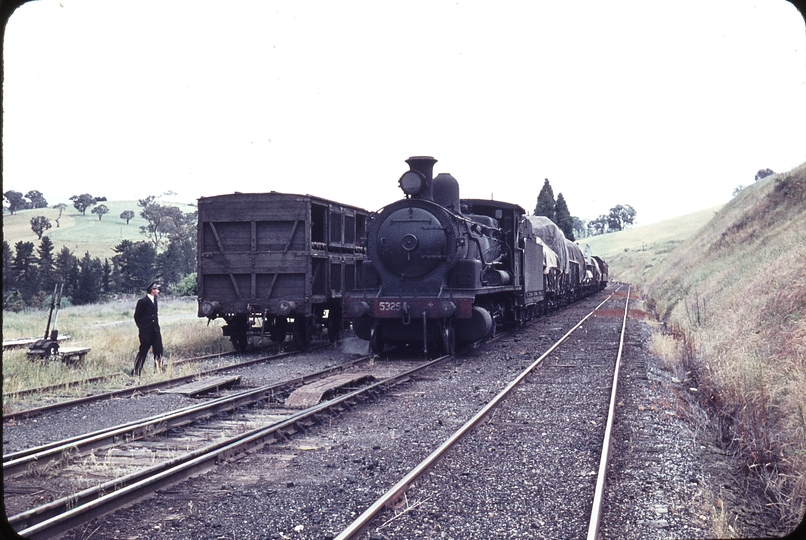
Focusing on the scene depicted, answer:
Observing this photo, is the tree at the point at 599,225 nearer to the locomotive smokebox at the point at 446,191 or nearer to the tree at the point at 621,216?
the tree at the point at 621,216

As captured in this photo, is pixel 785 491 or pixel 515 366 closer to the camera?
pixel 785 491

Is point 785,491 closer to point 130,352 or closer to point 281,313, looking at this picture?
point 281,313

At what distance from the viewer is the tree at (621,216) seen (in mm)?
148625

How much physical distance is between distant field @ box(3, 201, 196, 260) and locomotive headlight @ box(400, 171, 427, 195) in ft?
225

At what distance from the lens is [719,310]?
46.8 ft

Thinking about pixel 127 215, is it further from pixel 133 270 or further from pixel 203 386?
pixel 203 386

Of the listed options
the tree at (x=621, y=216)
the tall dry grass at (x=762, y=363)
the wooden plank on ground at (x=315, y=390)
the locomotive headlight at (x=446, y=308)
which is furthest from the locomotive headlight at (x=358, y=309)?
the tree at (x=621, y=216)

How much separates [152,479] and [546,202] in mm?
60241

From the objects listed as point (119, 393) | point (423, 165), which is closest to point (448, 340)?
point (423, 165)

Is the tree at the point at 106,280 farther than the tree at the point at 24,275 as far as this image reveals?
Yes

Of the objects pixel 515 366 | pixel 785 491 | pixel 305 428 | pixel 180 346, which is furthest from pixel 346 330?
pixel 785 491

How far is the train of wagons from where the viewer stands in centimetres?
1204

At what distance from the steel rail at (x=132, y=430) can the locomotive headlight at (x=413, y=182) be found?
16.2 feet

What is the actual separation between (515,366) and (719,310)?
5.97 meters
